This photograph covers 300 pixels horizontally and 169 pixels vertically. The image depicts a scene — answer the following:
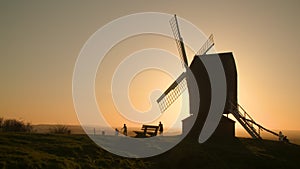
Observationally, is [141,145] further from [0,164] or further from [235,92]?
[0,164]

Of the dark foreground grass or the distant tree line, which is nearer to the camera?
the dark foreground grass

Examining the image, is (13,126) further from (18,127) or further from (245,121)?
(245,121)

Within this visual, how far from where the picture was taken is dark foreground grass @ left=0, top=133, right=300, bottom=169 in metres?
25.3

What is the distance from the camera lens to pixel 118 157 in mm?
30359

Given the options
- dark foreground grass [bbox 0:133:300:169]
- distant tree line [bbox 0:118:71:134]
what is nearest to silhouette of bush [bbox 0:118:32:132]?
distant tree line [bbox 0:118:71:134]

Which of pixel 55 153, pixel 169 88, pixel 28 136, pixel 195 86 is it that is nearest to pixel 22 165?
pixel 55 153

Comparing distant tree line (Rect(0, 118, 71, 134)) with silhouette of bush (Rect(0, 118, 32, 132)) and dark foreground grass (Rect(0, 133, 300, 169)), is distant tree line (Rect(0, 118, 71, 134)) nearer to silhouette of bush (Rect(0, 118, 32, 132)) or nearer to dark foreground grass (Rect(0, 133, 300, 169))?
silhouette of bush (Rect(0, 118, 32, 132))

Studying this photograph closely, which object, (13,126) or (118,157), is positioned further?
(13,126)

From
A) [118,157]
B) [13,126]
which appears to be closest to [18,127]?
[13,126]

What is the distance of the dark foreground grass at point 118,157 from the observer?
25.3 metres

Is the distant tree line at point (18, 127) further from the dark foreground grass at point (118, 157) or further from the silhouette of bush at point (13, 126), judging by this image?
the dark foreground grass at point (118, 157)

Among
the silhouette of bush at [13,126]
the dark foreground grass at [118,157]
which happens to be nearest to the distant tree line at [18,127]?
the silhouette of bush at [13,126]

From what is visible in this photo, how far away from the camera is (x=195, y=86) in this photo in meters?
41.2

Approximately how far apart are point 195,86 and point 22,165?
22455 millimetres
